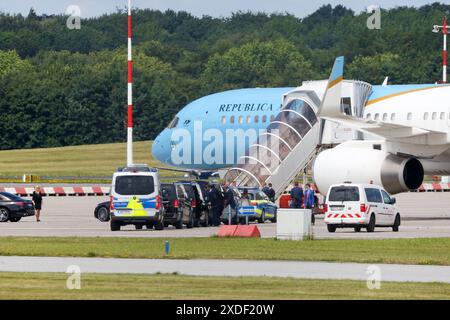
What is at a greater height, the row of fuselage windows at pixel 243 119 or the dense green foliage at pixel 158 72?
the dense green foliage at pixel 158 72

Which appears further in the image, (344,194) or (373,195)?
(373,195)

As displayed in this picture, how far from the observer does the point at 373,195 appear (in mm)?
46250

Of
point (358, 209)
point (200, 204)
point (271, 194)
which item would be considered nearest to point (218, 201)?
point (200, 204)

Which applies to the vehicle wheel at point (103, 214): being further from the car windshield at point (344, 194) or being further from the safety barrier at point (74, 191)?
the safety barrier at point (74, 191)

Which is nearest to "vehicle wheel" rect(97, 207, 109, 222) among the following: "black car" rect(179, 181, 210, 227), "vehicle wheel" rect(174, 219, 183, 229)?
"black car" rect(179, 181, 210, 227)

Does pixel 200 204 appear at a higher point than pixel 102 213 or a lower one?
higher

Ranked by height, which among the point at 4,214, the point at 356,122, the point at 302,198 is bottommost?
the point at 4,214

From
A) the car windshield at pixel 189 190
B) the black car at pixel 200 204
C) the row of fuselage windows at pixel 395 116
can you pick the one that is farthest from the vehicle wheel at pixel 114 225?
the row of fuselage windows at pixel 395 116

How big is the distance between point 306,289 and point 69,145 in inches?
4675

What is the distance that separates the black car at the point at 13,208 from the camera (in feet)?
185

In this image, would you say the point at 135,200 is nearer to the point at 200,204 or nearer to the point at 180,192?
the point at 180,192

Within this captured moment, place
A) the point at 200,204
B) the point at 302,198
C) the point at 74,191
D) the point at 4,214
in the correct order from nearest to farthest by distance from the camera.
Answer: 1. the point at 200,204
2. the point at 302,198
3. the point at 4,214
4. the point at 74,191

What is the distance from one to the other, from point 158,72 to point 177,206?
117 metres

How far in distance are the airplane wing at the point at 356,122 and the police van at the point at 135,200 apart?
9.47m
